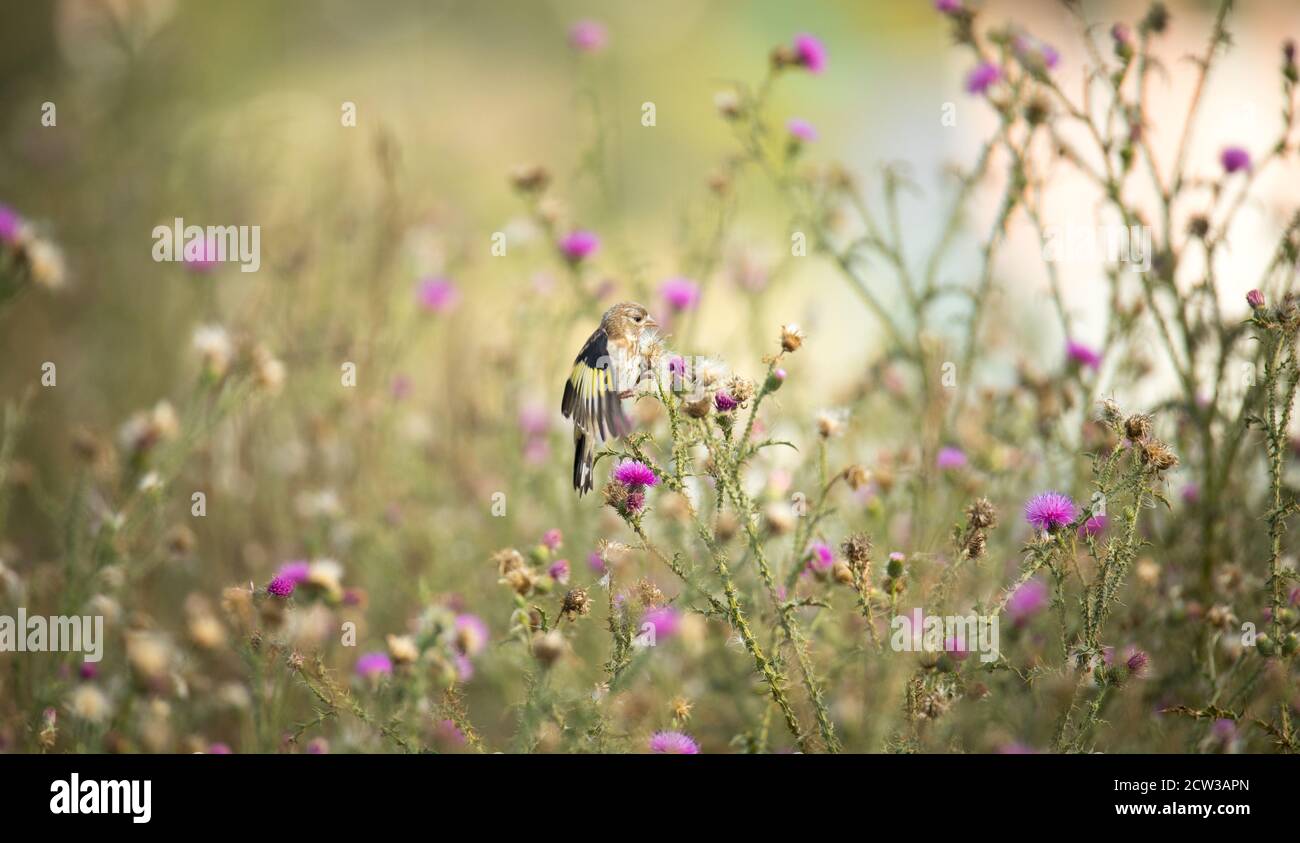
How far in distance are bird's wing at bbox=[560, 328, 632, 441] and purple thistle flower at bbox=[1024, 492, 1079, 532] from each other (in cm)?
52

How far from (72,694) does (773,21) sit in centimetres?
380

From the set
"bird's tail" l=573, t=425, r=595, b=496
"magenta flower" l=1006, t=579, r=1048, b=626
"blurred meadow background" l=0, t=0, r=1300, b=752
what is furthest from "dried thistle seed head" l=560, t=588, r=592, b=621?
"magenta flower" l=1006, t=579, r=1048, b=626

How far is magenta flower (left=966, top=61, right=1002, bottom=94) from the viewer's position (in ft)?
5.89

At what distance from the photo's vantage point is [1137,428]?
3.94 ft

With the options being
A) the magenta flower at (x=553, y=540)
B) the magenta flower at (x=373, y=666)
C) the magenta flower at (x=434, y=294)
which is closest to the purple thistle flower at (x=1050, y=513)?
the magenta flower at (x=553, y=540)

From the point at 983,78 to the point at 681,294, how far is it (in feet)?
2.24

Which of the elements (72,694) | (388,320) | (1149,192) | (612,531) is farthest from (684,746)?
(1149,192)

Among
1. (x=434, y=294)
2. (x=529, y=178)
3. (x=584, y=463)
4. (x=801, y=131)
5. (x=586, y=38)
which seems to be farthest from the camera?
(x=434, y=294)

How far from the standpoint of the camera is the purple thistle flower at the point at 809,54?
1.85m

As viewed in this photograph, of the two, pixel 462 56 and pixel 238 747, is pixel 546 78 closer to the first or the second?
pixel 462 56

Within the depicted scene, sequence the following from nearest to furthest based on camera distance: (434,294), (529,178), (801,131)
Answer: (801,131), (529,178), (434,294)

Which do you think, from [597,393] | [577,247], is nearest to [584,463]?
[597,393]

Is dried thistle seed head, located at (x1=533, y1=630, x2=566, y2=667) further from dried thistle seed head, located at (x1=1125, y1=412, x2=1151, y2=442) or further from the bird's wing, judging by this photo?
dried thistle seed head, located at (x1=1125, y1=412, x2=1151, y2=442)

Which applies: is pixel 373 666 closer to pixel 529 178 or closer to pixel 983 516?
pixel 983 516
